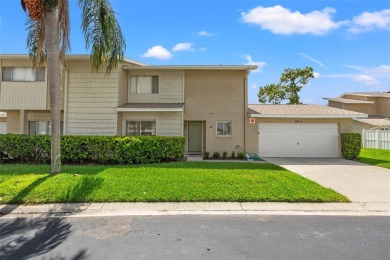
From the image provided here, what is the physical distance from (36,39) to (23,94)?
634 cm

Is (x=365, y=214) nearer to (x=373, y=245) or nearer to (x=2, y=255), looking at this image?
(x=373, y=245)

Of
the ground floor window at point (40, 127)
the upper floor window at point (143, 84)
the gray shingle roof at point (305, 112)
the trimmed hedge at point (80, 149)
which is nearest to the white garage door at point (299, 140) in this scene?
the gray shingle roof at point (305, 112)

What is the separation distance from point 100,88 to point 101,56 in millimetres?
5073

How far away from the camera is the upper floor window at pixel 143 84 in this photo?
670 inches

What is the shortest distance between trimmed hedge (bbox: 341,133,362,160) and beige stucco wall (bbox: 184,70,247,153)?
5837 millimetres

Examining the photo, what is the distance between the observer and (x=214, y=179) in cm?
898

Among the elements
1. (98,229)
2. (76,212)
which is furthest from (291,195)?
(76,212)

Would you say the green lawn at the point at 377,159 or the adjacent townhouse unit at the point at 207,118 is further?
the adjacent townhouse unit at the point at 207,118

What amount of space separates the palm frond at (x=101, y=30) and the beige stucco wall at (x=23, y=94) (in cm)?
619

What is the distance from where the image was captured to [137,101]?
671 inches

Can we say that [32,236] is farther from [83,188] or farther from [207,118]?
[207,118]

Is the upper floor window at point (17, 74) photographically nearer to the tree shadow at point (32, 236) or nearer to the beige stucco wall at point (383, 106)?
the tree shadow at point (32, 236)

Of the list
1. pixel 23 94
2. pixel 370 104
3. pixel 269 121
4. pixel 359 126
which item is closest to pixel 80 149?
pixel 23 94

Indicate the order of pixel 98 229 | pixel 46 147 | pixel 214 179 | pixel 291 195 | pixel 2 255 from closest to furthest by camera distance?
pixel 2 255 < pixel 98 229 < pixel 291 195 < pixel 214 179 < pixel 46 147
